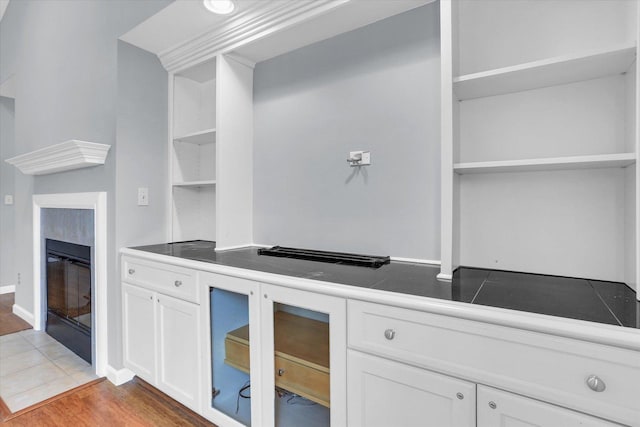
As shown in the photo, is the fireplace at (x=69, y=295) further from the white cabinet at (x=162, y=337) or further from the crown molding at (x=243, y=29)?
the crown molding at (x=243, y=29)

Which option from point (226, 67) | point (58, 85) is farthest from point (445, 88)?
point (58, 85)

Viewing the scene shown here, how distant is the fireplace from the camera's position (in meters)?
2.31

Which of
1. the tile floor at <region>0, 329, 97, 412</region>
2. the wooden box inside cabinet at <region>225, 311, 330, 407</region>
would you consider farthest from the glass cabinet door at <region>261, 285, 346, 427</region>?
the tile floor at <region>0, 329, 97, 412</region>

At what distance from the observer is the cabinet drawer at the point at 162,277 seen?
1.62 m

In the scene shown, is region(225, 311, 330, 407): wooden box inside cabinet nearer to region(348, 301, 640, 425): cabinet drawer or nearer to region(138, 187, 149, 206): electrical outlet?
region(348, 301, 640, 425): cabinet drawer

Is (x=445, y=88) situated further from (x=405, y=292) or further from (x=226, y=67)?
(x=226, y=67)

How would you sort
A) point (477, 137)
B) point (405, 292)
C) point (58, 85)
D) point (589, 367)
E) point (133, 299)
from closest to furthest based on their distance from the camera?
1. point (589, 367)
2. point (405, 292)
3. point (477, 137)
4. point (133, 299)
5. point (58, 85)

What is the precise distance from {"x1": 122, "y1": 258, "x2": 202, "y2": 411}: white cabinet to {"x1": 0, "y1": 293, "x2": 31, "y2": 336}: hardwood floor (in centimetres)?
180

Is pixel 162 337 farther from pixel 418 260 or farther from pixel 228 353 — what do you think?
pixel 418 260

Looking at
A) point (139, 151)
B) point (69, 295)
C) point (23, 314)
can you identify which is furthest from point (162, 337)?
point (23, 314)

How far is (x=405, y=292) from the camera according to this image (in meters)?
1.05

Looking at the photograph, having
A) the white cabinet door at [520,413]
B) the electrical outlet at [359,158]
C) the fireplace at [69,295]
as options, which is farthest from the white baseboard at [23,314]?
the white cabinet door at [520,413]

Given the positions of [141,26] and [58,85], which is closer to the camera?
[141,26]

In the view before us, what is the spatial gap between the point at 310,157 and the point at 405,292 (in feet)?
3.58
